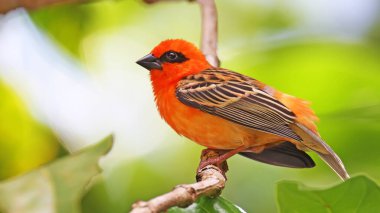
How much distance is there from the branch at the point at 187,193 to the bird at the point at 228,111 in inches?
14.6

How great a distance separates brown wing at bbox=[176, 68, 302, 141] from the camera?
108 inches

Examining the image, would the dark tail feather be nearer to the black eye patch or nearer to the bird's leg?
the bird's leg

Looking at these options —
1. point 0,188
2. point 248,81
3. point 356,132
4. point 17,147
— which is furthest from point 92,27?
point 0,188

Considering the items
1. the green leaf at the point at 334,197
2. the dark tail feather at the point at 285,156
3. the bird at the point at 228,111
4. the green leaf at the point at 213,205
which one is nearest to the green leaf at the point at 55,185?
the green leaf at the point at 213,205

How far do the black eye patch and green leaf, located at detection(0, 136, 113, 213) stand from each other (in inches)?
48.4

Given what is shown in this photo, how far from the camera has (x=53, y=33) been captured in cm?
362

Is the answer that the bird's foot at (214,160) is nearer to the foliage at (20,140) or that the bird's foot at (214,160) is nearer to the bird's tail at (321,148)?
the bird's tail at (321,148)

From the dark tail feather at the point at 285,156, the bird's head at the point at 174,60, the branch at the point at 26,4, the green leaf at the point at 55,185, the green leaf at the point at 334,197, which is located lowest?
the dark tail feather at the point at 285,156

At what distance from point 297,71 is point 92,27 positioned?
114 cm

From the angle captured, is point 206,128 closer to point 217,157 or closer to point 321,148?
point 217,157

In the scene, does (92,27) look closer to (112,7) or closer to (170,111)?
(112,7)

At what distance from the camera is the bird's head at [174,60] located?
293 centimetres

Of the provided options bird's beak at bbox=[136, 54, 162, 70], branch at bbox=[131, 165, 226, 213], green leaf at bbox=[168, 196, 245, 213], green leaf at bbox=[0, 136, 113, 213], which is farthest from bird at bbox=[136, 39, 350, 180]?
green leaf at bbox=[0, 136, 113, 213]

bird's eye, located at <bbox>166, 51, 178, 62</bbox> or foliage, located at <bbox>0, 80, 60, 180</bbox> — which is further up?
bird's eye, located at <bbox>166, 51, 178, 62</bbox>
